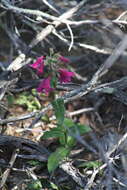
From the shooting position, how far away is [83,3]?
245 centimetres

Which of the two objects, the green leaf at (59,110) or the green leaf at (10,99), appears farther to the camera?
the green leaf at (10,99)

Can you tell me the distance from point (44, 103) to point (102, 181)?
102cm

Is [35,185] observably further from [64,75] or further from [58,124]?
[64,75]

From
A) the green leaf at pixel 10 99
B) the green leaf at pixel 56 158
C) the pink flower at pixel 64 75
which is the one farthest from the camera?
the green leaf at pixel 10 99

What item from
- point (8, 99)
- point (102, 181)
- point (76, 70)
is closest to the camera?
point (102, 181)

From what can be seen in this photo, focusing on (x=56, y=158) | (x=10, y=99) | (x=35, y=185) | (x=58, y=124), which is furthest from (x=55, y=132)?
(x=10, y=99)

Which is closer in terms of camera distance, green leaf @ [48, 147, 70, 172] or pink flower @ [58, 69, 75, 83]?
green leaf @ [48, 147, 70, 172]

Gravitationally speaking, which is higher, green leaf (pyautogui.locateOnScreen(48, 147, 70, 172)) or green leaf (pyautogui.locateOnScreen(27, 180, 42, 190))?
green leaf (pyautogui.locateOnScreen(48, 147, 70, 172))

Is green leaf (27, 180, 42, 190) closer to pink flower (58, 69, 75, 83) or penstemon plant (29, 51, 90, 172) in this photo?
penstemon plant (29, 51, 90, 172)

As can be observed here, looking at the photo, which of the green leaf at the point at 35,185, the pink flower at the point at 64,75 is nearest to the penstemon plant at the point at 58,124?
the pink flower at the point at 64,75

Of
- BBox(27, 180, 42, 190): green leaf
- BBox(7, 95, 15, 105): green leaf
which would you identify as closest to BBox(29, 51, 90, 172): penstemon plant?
BBox(27, 180, 42, 190): green leaf

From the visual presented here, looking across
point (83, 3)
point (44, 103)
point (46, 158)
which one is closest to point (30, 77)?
point (44, 103)

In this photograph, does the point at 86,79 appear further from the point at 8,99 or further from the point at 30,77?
the point at 8,99

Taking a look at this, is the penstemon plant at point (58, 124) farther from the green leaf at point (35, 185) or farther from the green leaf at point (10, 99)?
the green leaf at point (10, 99)
